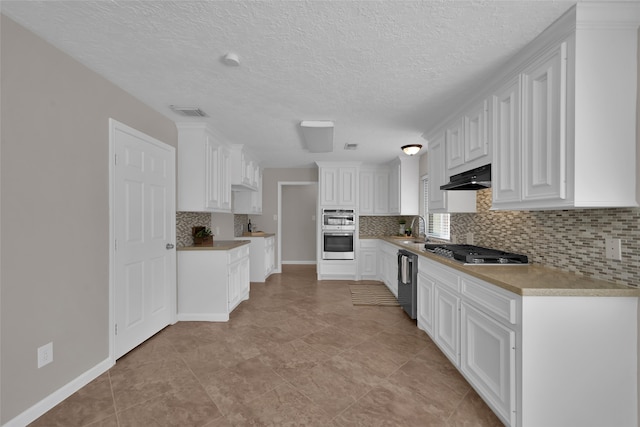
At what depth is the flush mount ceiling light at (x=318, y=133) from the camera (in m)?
3.21

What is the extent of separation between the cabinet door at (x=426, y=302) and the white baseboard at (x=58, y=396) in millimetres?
2955

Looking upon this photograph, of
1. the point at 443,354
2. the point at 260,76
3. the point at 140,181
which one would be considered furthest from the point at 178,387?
the point at 260,76

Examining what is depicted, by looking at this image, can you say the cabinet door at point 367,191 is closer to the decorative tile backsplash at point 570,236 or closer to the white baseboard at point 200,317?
the decorative tile backsplash at point 570,236

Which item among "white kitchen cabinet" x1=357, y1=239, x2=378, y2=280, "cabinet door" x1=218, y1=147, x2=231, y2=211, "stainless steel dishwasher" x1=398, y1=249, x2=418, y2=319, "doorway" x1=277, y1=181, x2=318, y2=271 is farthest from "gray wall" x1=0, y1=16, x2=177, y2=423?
"doorway" x1=277, y1=181, x2=318, y2=271

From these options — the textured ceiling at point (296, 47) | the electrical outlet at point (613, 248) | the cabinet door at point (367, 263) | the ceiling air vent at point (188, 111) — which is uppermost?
the textured ceiling at point (296, 47)

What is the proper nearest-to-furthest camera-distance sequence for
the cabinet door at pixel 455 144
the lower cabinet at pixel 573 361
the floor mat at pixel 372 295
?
the lower cabinet at pixel 573 361 → the cabinet door at pixel 455 144 → the floor mat at pixel 372 295

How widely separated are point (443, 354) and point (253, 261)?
12.3 ft

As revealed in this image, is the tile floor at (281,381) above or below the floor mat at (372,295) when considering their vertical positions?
above

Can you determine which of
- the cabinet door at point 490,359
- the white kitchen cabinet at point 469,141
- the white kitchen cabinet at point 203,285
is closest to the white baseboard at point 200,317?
the white kitchen cabinet at point 203,285

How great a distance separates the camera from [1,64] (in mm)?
1565

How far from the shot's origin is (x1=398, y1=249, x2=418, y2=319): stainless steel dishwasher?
329 cm

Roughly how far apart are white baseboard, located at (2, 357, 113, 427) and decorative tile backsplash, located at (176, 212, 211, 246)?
1473mm

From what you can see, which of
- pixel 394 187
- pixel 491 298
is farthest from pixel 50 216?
pixel 394 187

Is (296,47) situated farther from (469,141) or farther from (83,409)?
(83,409)
